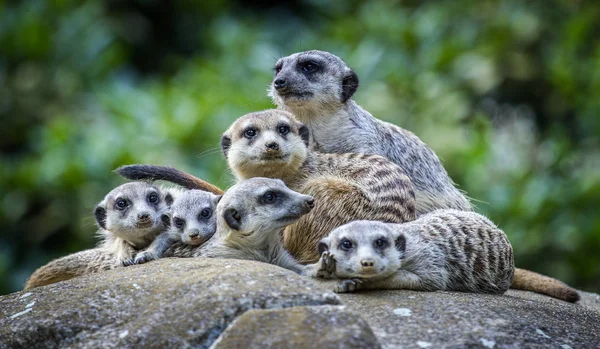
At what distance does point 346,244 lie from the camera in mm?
5113

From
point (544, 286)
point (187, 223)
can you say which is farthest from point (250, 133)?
point (544, 286)

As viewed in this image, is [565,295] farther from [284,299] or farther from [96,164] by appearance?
[96,164]

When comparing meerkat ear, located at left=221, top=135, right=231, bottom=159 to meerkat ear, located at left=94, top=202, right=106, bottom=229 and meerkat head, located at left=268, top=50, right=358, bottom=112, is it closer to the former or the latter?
meerkat head, located at left=268, top=50, right=358, bottom=112

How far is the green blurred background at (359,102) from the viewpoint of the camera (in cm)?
1055

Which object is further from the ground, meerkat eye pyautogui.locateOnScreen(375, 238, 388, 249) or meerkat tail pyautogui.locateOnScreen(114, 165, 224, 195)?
meerkat tail pyautogui.locateOnScreen(114, 165, 224, 195)

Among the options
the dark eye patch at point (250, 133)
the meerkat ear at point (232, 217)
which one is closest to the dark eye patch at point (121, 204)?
the meerkat ear at point (232, 217)

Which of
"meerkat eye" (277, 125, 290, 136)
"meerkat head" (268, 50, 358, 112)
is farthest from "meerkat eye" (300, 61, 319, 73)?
"meerkat eye" (277, 125, 290, 136)

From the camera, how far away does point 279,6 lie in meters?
18.3

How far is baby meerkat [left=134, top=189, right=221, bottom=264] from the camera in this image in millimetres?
5480

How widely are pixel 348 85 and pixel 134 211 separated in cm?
189

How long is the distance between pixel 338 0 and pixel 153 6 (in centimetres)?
384

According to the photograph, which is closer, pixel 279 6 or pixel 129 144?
pixel 129 144

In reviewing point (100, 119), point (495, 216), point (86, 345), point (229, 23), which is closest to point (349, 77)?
point (86, 345)

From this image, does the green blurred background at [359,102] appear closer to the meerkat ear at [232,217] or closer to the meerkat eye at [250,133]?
the meerkat eye at [250,133]
